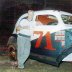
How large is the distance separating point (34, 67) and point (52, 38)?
1.29m

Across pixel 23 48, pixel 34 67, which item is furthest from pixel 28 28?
pixel 34 67

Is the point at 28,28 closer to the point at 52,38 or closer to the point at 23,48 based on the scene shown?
the point at 23,48

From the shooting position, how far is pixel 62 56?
13.7 m

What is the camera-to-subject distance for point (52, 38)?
13945 mm

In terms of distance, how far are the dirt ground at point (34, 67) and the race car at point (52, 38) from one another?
10.4 inches

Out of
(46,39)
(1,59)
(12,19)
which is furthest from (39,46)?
(12,19)

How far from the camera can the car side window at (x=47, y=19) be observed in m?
14.3

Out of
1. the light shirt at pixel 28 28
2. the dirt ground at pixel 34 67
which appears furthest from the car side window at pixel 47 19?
the dirt ground at pixel 34 67

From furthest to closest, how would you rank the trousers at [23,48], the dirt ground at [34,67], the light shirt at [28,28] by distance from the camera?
the light shirt at [28,28] < the trousers at [23,48] < the dirt ground at [34,67]

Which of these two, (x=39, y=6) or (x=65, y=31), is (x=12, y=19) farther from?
(x=65, y=31)

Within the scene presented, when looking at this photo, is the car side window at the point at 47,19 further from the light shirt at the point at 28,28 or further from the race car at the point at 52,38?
the light shirt at the point at 28,28

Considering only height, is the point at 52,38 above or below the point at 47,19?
below

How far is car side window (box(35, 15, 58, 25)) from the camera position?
14.3 meters

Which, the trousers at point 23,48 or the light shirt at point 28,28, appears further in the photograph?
the light shirt at point 28,28
